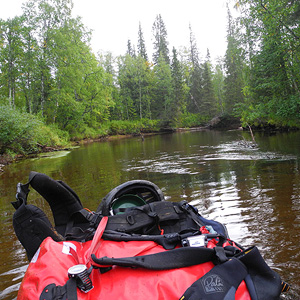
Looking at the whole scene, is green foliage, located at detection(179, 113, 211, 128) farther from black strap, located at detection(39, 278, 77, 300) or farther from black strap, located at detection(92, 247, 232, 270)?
black strap, located at detection(39, 278, 77, 300)

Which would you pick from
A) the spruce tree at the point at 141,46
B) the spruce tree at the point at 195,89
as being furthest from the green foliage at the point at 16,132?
the spruce tree at the point at 141,46

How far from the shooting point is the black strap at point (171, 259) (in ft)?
4.53

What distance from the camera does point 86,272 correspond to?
1326mm

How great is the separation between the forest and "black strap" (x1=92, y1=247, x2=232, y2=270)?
42.6ft

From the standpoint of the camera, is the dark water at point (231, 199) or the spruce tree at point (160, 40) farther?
the spruce tree at point (160, 40)

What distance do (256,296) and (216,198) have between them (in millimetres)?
3593

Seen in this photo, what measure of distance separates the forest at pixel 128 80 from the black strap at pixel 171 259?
1298cm

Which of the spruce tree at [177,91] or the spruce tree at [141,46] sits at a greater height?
the spruce tree at [141,46]

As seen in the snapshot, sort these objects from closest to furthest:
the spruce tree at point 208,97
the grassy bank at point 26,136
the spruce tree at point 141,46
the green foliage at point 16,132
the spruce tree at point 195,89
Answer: the green foliage at point 16,132
the grassy bank at point 26,136
the spruce tree at point 208,97
the spruce tree at point 195,89
the spruce tree at point 141,46

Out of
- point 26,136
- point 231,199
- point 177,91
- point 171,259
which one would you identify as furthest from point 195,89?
point 171,259

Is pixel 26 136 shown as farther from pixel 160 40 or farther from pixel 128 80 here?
pixel 160 40

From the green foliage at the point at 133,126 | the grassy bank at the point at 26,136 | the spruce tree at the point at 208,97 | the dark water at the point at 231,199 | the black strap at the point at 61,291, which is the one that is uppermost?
the spruce tree at the point at 208,97

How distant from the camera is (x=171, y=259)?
1.44m

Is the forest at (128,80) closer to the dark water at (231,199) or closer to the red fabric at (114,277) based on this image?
the dark water at (231,199)
